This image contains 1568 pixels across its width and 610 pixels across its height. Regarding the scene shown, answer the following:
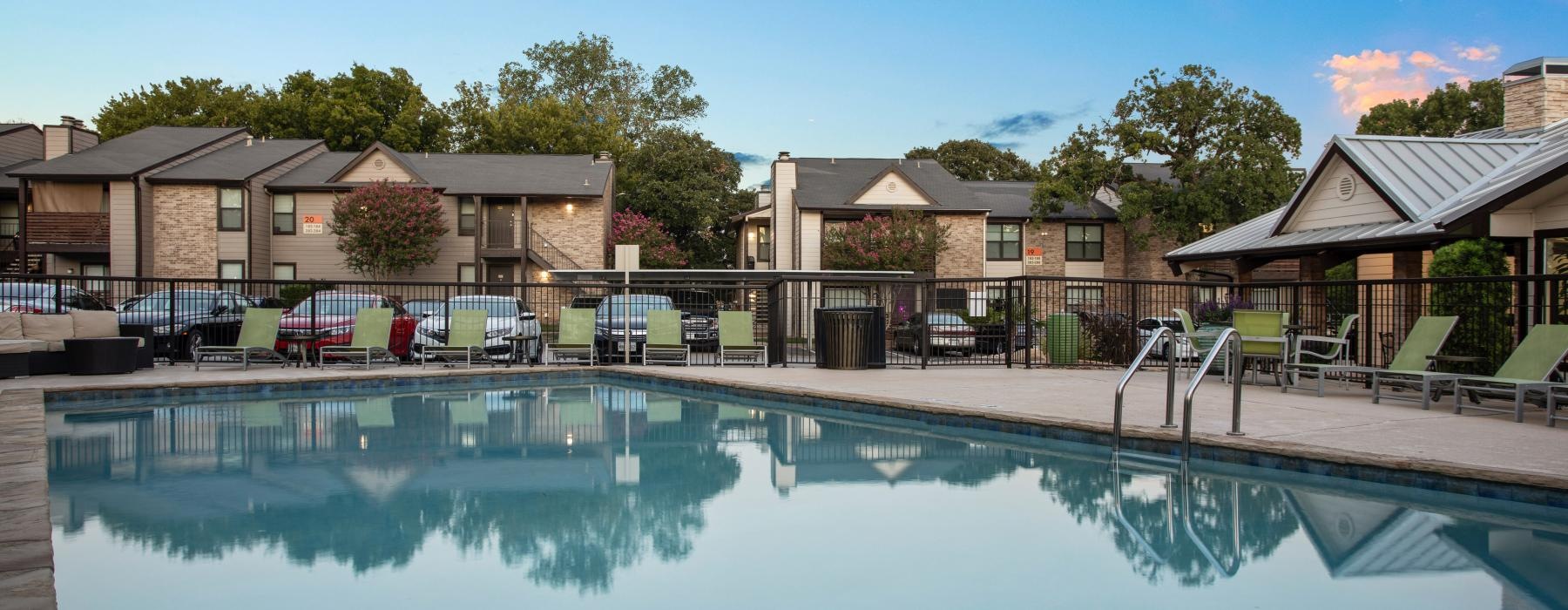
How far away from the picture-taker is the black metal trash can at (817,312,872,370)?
1497cm

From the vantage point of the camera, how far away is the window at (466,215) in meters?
32.5

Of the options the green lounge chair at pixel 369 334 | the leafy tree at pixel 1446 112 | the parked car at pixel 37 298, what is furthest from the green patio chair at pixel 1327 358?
the leafy tree at pixel 1446 112

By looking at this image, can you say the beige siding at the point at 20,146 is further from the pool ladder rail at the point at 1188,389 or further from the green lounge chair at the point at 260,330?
the pool ladder rail at the point at 1188,389

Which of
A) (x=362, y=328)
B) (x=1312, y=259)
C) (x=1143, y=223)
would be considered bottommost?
(x=362, y=328)

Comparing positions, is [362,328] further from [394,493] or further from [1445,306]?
[1445,306]

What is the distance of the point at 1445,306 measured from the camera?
11.5 meters

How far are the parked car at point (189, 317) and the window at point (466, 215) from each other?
1566cm

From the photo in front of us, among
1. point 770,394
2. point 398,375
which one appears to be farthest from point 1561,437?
point 398,375

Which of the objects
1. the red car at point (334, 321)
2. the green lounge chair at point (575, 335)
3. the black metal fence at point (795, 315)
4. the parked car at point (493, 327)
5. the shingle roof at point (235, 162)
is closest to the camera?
the black metal fence at point (795, 315)

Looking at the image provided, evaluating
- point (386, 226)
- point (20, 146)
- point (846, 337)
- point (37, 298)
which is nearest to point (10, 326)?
point (37, 298)

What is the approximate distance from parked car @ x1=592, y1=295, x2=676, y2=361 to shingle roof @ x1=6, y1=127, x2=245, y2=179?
2221 centimetres

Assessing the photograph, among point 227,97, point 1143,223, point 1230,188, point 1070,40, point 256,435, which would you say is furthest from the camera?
point 227,97

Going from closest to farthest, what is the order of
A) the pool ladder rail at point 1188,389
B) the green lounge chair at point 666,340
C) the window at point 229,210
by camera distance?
the pool ladder rail at point 1188,389 → the green lounge chair at point 666,340 → the window at point 229,210

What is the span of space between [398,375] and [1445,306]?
14562mm
